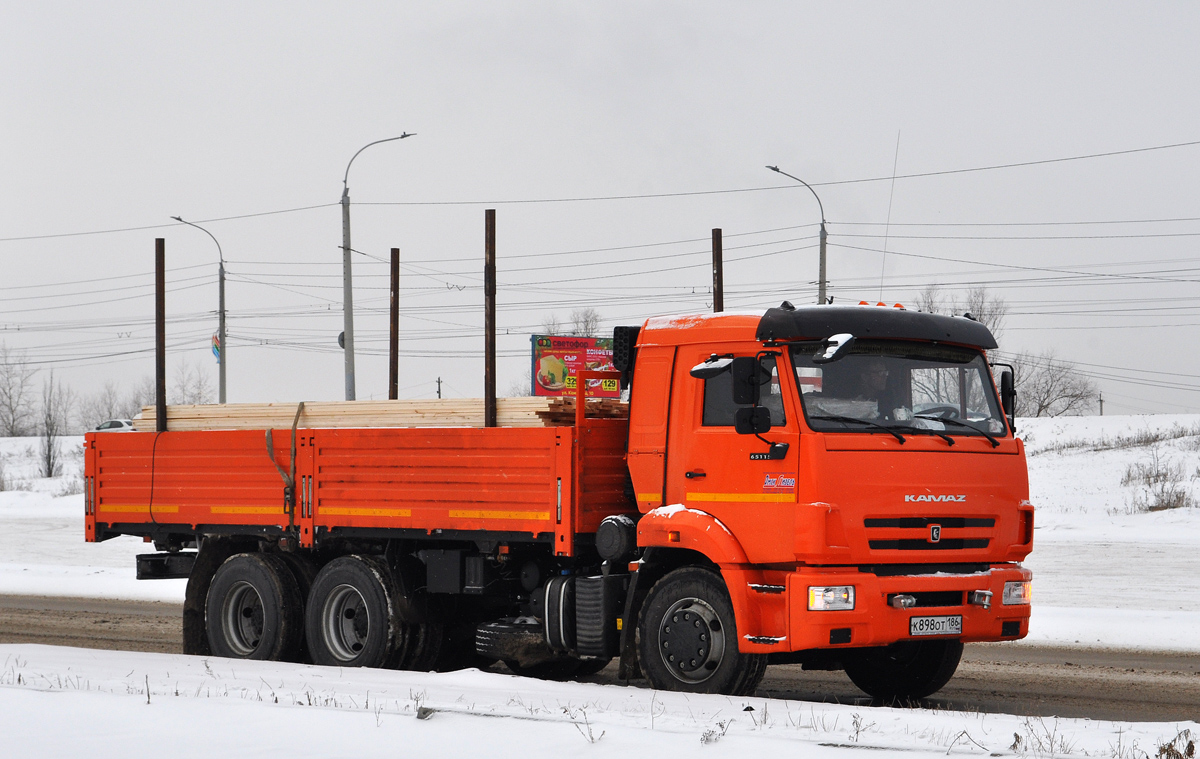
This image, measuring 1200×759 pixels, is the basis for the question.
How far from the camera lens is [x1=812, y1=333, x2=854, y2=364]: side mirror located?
8812mm

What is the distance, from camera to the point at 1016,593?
31.0ft

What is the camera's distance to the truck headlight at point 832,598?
858 cm

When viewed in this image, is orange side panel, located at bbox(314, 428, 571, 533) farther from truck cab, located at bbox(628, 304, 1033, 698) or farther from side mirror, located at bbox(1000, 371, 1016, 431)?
side mirror, located at bbox(1000, 371, 1016, 431)

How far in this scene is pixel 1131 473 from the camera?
117 feet

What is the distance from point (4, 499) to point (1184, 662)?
36.7 metres

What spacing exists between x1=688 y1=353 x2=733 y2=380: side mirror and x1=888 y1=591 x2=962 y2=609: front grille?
189cm

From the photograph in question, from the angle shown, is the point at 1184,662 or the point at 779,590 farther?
the point at 1184,662

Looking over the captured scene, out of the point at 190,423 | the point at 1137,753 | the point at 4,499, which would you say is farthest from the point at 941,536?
the point at 4,499

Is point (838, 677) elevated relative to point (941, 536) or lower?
lower

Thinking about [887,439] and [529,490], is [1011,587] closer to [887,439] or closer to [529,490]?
[887,439]

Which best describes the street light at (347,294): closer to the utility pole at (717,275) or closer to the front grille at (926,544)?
the utility pole at (717,275)

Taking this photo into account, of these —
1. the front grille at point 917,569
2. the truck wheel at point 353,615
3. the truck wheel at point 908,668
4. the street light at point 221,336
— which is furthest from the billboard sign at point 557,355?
the front grille at point 917,569

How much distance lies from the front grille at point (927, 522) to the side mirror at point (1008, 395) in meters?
0.99

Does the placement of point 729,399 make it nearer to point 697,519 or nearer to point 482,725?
point 697,519
